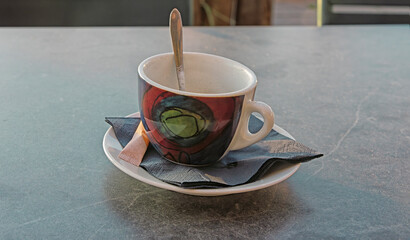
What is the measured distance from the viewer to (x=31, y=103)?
674mm

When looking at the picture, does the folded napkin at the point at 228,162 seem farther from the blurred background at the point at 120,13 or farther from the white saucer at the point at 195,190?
the blurred background at the point at 120,13

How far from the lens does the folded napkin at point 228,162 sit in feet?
1.52

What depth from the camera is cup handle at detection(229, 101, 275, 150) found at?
0.49 meters

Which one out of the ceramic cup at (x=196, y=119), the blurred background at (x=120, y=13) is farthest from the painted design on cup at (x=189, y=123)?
the blurred background at (x=120, y=13)

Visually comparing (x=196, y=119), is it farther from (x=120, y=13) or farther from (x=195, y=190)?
(x=120, y=13)

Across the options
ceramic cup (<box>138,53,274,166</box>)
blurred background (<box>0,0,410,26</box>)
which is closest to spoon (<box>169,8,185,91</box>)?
ceramic cup (<box>138,53,274,166</box>)

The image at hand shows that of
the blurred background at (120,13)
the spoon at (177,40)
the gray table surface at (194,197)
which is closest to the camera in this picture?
the gray table surface at (194,197)

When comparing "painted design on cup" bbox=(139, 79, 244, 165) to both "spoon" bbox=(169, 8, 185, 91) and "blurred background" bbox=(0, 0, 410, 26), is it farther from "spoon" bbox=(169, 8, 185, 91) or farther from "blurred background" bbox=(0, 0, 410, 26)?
"blurred background" bbox=(0, 0, 410, 26)

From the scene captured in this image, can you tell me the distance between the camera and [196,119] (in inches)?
18.5

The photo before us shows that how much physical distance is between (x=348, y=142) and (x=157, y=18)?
0.87 meters

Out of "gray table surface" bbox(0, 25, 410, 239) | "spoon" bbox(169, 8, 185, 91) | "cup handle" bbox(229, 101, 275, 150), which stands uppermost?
"spoon" bbox(169, 8, 185, 91)

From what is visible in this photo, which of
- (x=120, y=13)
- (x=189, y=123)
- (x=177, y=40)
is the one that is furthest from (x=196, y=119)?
(x=120, y=13)

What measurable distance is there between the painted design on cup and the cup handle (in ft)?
0.04

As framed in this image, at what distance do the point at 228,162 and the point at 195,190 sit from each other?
75 millimetres
